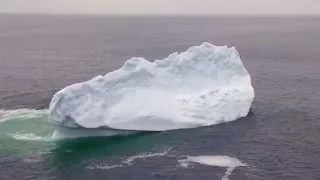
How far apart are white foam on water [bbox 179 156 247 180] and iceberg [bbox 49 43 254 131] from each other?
12.4 metres

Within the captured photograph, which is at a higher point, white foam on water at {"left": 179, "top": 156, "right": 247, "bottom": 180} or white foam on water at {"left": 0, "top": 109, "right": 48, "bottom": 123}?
white foam on water at {"left": 0, "top": 109, "right": 48, "bottom": 123}

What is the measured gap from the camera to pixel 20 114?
278ft

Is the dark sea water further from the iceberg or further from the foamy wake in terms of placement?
the iceberg

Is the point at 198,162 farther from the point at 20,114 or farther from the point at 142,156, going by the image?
the point at 20,114

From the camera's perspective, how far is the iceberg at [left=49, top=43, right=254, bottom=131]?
244 feet

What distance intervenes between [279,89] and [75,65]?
55847 millimetres

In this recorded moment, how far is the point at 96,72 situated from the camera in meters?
122

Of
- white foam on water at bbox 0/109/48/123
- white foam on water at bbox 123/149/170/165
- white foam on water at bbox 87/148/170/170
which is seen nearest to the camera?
white foam on water at bbox 87/148/170/170

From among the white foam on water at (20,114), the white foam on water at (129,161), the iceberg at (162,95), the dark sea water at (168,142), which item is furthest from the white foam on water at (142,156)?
the white foam on water at (20,114)

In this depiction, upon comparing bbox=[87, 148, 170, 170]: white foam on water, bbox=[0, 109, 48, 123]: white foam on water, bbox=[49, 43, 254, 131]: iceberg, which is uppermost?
bbox=[49, 43, 254, 131]: iceberg

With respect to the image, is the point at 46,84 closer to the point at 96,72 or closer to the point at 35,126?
the point at 96,72

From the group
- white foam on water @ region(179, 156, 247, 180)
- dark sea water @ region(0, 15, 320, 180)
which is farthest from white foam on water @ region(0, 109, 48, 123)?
white foam on water @ region(179, 156, 247, 180)

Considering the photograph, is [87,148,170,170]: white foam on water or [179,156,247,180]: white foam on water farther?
[179,156,247,180]: white foam on water

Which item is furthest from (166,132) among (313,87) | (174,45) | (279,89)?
(174,45)
